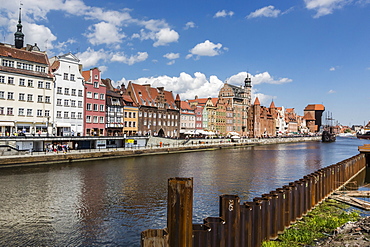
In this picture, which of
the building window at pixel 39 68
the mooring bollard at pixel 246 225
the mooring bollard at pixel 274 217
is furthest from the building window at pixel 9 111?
the mooring bollard at pixel 246 225

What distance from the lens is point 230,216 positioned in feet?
34.9

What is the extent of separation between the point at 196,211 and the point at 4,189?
19510 mm

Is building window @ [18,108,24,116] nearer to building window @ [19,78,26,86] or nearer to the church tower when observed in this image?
building window @ [19,78,26,86]

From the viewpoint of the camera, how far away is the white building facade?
65.4m

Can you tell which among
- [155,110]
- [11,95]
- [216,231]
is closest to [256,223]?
[216,231]

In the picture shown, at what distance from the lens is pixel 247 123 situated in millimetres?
161750

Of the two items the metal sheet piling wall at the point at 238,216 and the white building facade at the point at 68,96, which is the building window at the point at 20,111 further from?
the metal sheet piling wall at the point at 238,216

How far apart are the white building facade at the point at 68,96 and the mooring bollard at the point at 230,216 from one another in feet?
192

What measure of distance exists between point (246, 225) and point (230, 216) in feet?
4.41

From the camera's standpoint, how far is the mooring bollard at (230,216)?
10.5 metres

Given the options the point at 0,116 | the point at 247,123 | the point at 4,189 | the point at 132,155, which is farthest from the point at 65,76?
the point at 247,123

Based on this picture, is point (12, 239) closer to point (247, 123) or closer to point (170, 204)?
point (170, 204)

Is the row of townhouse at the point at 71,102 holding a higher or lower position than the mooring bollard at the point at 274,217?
higher

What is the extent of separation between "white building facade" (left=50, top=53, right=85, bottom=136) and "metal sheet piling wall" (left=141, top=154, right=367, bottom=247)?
54941mm
